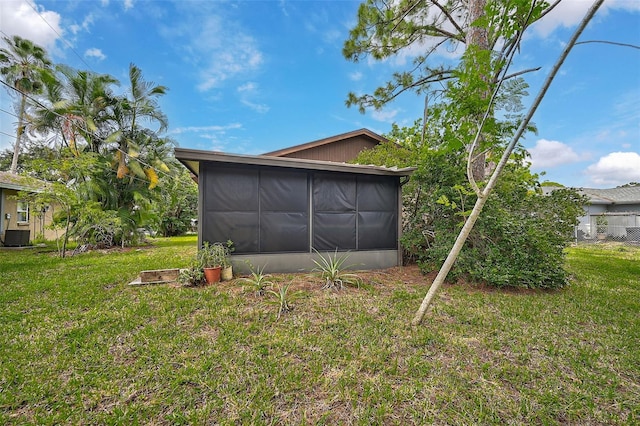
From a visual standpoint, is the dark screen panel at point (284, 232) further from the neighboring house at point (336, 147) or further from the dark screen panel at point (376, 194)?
the neighboring house at point (336, 147)

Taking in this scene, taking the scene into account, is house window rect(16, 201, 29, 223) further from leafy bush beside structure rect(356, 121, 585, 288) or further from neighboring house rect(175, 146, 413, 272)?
leafy bush beside structure rect(356, 121, 585, 288)

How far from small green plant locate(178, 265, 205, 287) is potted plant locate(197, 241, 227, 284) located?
0.08 m

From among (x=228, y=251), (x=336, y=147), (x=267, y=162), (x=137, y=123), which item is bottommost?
(x=228, y=251)

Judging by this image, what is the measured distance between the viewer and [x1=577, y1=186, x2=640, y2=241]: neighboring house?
12.8 meters

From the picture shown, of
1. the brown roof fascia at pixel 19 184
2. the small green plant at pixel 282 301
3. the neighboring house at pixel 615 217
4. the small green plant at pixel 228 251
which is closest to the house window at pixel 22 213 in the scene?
the brown roof fascia at pixel 19 184

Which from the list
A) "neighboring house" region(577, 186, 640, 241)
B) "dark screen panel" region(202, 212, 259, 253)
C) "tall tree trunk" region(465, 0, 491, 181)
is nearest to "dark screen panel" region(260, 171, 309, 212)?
"dark screen panel" region(202, 212, 259, 253)

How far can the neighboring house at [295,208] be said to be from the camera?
5234 millimetres

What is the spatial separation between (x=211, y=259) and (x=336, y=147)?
826cm

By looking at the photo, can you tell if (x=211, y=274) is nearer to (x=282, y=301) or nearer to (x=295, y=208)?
(x=282, y=301)

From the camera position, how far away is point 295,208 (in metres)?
5.75

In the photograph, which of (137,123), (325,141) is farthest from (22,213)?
(325,141)

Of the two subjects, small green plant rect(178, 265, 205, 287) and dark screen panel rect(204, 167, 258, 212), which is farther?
dark screen panel rect(204, 167, 258, 212)

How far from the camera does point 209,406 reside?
6.32 ft

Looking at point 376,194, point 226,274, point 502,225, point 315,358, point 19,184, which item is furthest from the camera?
point 19,184
